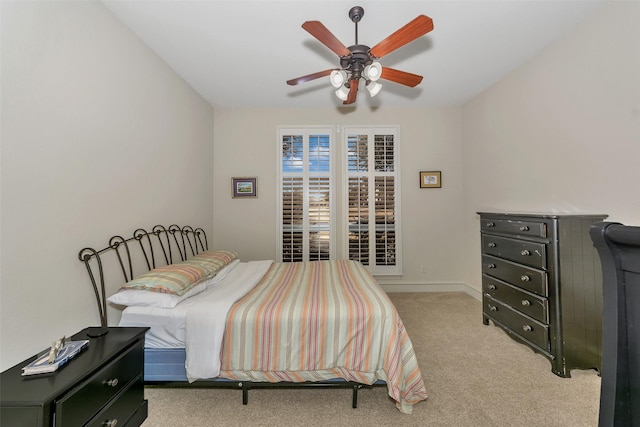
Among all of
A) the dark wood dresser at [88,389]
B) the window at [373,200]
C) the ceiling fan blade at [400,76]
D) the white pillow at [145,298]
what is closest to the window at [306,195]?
the window at [373,200]

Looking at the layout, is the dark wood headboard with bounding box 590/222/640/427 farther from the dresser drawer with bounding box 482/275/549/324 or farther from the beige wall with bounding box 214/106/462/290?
the beige wall with bounding box 214/106/462/290

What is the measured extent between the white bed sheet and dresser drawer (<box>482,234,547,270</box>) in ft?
7.79

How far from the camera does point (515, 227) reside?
7.90 ft

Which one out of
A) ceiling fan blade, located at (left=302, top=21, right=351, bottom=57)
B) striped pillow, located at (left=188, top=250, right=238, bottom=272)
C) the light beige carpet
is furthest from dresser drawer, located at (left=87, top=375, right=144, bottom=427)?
ceiling fan blade, located at (left=302, top=21, right=351, bottom=57)

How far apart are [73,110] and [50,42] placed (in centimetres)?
37

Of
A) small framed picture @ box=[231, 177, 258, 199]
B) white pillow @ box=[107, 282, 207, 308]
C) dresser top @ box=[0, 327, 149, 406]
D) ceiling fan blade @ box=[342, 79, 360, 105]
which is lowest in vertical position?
dresser top @ box=[0, 327, 149, 406]

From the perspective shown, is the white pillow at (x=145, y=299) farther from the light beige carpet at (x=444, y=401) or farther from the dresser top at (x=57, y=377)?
the light beige carpet at (x=444, y=401)

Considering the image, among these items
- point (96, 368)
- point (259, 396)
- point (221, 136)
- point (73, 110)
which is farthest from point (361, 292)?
point (221, 136)

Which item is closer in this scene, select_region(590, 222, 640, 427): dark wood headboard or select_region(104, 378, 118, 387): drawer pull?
select_region(590, 222, 640, 427): dark wood headboard

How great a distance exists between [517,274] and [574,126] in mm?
1366

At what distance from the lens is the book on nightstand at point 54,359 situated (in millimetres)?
1125

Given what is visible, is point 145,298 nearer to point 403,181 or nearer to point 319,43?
point 319,43

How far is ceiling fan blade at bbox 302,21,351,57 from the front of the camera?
1.58 m

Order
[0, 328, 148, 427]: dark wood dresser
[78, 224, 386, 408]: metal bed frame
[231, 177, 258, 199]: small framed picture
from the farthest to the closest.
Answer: [231, 177, 258, 199]: small framed picture, [78, 224, 386, 408]: metal bed frame, [0, 328, 148, 427]: dark wood dresser
